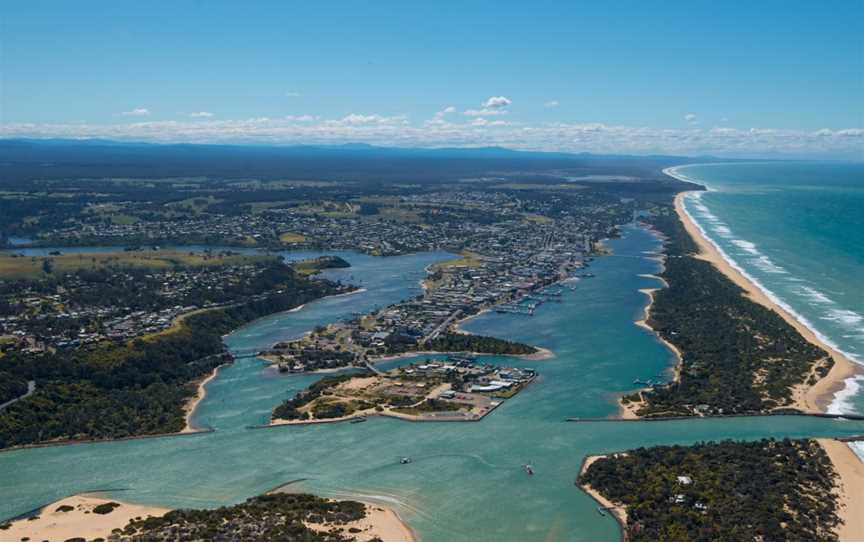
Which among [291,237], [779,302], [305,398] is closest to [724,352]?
[779,302]

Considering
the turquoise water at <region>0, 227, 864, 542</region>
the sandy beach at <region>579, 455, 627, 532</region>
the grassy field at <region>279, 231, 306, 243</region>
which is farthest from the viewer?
the grassy field at <region>279, 231, 306, 243</region>

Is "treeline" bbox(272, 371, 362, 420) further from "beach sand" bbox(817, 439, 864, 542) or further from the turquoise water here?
"beach sand" bbox(817, 439, 864, 542)

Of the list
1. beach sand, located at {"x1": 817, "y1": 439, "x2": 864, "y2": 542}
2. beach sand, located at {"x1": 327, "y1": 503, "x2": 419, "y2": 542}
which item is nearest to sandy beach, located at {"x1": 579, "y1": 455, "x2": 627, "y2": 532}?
beach sand, located at {"x1": 817, "y1": 439, "x2": 864, "y2": 542}

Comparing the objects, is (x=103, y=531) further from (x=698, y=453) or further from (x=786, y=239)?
(x=786, y=239)

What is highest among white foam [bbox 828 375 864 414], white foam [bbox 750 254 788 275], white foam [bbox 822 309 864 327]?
white foam [bbox 750 254 788 275]

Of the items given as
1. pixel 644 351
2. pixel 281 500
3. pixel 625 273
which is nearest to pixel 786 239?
pixel 625 273

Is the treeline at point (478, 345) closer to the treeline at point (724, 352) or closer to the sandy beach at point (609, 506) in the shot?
the treeline at point (724, 352)

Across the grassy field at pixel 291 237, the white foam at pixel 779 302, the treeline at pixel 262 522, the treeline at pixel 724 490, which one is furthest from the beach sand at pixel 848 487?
the grassy field at pixel 291 237
